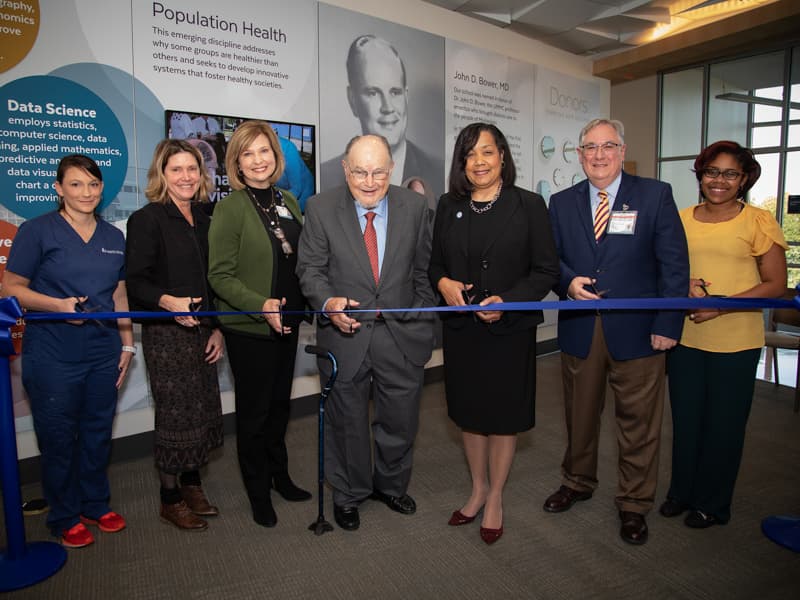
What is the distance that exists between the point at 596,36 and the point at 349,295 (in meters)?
6.14

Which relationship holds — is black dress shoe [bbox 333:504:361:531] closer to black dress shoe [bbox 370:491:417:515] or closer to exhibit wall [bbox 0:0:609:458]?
black dress shoe [bbox 370:491:417:515]

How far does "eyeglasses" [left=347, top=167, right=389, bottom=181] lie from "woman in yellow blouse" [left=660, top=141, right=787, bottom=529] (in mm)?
1556

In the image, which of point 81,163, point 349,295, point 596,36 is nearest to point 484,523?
point 349,295

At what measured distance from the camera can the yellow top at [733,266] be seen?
2.72m

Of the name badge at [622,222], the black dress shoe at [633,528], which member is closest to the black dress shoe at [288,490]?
the black dress shoe at [633,528]

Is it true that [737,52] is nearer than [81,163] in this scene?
No

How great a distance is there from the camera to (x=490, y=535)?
2.78m

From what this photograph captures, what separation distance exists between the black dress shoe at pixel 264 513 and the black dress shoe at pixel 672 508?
2.10 metres

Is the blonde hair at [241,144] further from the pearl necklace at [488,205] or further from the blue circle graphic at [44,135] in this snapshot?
the blue circle graphic at [44,135]

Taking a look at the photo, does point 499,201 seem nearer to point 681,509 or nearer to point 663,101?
point 681,509

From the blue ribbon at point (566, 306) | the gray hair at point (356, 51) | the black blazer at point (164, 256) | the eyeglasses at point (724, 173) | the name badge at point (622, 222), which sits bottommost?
the blue ribbon at point (566, 306)

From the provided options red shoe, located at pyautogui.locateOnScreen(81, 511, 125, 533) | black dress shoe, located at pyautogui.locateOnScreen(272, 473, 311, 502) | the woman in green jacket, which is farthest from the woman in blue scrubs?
black dress shoe, located at pyautogui.locateOnScreen(272, 473, 311, 502)

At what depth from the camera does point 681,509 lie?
3070 mm

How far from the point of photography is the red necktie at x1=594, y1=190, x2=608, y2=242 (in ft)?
9.07
